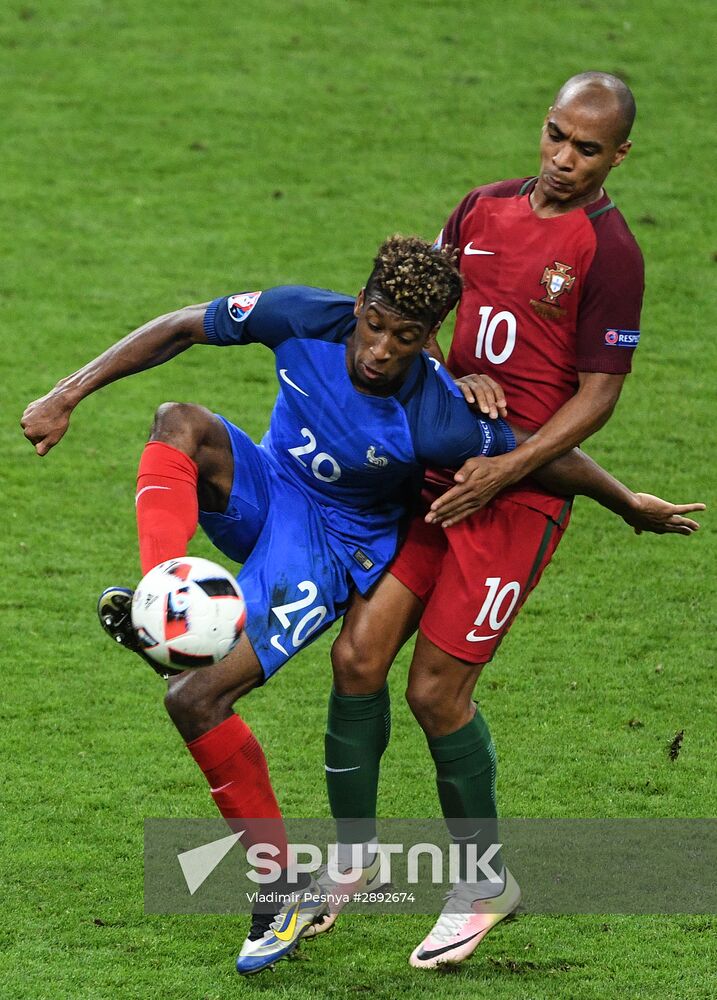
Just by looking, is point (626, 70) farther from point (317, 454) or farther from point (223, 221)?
point (317, 454)

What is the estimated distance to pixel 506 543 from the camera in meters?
4.41

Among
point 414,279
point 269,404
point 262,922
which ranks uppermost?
point 414,279

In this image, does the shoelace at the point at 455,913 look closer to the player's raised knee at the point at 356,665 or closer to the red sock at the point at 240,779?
the red sock at the point at 240,779

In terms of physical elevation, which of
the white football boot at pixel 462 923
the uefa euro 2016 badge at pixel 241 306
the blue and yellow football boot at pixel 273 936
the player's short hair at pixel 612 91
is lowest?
the white football boot at pixel 462 923

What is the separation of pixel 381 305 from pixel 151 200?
715 cm

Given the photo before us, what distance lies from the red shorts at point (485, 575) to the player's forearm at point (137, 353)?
0.97 m

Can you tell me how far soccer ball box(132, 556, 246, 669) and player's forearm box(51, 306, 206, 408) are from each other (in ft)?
2.68

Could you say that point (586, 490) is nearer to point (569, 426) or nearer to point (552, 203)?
point (569, 426)

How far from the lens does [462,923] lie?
4414 mm

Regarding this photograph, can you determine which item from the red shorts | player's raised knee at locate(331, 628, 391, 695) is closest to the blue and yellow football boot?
player's raised knee at locate(331, 628, 391, 695)

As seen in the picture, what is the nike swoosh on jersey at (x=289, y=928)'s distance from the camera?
14.0 feet

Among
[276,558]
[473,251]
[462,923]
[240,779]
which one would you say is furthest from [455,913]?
[473,251]

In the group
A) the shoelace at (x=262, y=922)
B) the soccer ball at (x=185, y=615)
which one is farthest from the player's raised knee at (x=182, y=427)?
the shoelace at (x=262, y=922)

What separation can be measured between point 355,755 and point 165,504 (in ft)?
3.47
